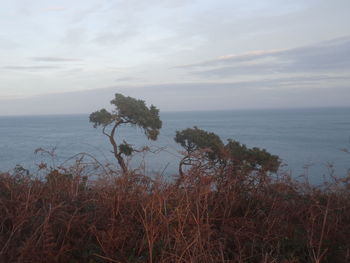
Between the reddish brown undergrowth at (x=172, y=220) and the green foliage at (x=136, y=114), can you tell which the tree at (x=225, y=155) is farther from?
the green foliage at (x=136, y=114)

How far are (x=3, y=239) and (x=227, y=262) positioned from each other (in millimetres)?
1941

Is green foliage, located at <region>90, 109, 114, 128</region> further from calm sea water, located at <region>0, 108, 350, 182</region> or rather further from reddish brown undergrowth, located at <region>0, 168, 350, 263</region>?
reddish brown undergrowth, located at <region>0, 168, 350, 263</region>

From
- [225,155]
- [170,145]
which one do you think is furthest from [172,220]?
[225,155]

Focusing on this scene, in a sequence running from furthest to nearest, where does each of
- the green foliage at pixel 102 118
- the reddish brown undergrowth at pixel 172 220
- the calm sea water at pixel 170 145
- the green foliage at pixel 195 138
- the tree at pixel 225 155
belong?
the green foliage at pixel 102 118, the green foliage at pixel 195 138, the calm sea water at pixel 170 145, the tree at pixel 225 155, the reddish brown undergrowth at pixel 172 220

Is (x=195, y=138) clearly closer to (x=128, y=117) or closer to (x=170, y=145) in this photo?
(x=128, y=117)

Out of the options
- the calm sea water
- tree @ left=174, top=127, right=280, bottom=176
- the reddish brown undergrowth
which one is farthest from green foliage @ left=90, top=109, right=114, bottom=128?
the reddish brown undergrowth

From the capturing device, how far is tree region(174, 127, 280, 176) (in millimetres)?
3782

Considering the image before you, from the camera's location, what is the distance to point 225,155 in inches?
160

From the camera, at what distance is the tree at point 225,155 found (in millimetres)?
3782

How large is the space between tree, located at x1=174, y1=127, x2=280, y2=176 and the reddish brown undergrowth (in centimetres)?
14

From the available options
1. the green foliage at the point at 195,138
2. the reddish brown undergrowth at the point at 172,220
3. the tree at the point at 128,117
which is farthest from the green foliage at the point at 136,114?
the reddish brown undergrowth at the point at 172,220

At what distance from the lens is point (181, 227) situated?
2.81 m

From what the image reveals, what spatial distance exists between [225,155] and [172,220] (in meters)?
1.39

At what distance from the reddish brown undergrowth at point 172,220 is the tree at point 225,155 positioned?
14 centimetres
